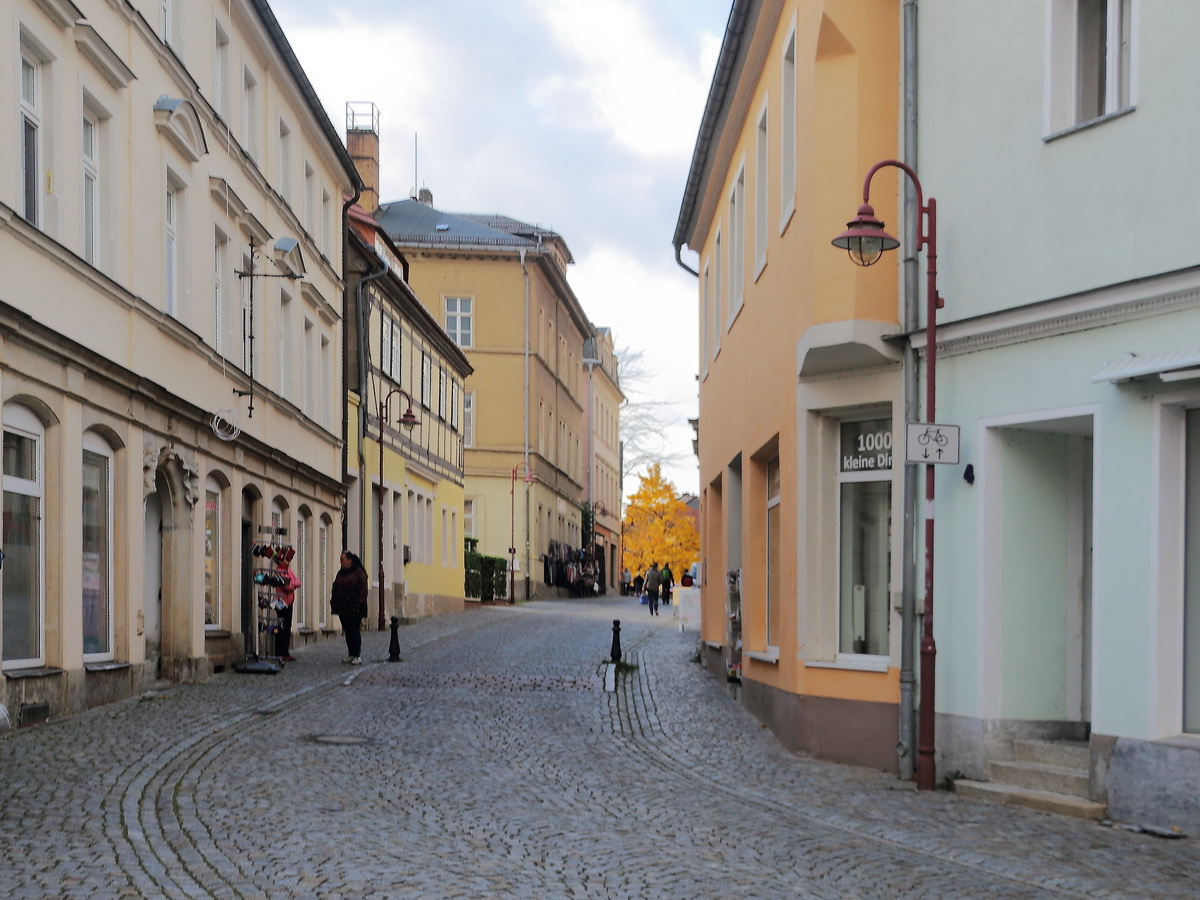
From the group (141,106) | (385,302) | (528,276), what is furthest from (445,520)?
(141,106)

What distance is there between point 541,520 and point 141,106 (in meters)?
47.0

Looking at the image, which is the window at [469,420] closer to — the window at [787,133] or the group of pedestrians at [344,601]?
the group of pedestrians at [344,601]

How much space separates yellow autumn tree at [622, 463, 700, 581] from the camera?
268ft

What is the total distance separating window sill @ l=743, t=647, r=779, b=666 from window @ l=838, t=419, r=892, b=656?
1996 millimetres

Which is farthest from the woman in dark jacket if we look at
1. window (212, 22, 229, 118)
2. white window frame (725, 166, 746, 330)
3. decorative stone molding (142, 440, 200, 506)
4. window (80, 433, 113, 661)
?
white window frame (725, 166, 746, 330)

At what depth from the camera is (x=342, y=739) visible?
14.6m

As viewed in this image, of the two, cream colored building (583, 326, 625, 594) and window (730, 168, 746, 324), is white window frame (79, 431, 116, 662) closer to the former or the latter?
window (730, 168, 746, 324)

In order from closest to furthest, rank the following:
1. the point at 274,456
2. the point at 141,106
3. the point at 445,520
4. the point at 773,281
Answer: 1. the point at 773,281
2. the point at 141,106
3. the point at 274,456
4. the point at 445,520

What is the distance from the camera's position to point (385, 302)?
37.4 metres

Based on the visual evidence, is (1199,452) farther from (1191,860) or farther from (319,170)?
(319,170)

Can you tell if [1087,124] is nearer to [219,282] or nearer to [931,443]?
[931,443]

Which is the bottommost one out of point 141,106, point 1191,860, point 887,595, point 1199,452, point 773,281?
point 1191,860

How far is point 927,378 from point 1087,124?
2.25 metres

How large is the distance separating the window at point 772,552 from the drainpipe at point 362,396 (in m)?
17.0
